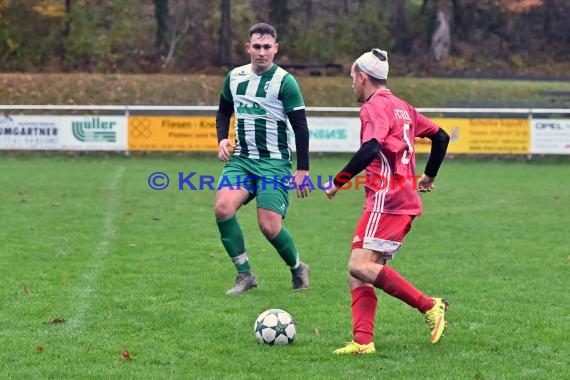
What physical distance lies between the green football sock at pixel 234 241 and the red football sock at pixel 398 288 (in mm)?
2029

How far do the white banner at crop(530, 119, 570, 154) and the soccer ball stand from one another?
57.5ft

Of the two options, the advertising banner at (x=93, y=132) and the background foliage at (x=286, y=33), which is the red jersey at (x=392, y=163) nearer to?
the advertising banner at (x=93, y=132)

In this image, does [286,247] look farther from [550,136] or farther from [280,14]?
[280,14]

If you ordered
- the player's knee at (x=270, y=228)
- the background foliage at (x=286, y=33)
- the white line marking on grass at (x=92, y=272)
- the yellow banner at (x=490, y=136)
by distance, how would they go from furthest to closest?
the background foliage at (x=286, y=33)
the yellow banner at (x=490, y=136)
the player's knee at (x=270, y=228)
the white line marking on grass at (x=92, y=272)

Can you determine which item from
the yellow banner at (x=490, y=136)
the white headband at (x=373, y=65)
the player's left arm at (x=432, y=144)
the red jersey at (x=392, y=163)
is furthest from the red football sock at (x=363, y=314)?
the yellow banner at (x=490, y=136)

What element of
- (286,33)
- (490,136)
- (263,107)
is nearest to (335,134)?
(490,136)

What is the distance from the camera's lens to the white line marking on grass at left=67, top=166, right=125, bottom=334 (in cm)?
619

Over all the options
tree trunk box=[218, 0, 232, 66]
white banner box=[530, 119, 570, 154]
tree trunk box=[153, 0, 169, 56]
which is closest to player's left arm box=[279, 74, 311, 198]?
white banner box=[530, 119, 570, 154]

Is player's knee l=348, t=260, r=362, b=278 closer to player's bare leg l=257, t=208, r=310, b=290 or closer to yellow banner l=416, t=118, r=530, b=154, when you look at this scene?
player's bare leg l=257, t=208, r=310, b=290

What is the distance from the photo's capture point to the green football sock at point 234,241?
23.6ft

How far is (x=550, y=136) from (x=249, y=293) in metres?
16.3

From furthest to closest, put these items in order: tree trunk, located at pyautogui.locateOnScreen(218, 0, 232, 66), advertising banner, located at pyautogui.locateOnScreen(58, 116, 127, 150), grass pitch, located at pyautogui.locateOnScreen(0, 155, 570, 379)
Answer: tree trunk, located at pyautogui.locateOnScreen(218, 0, 232, 66), advertising banner, located at pyautogui.locateOnScreen(58, 116, 127, 150), grass pitch, located at pyautogui.locateOnScreen(0, 155, 570, 379)

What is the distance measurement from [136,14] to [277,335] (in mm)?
34466

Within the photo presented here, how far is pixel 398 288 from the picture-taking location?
17.8ft
